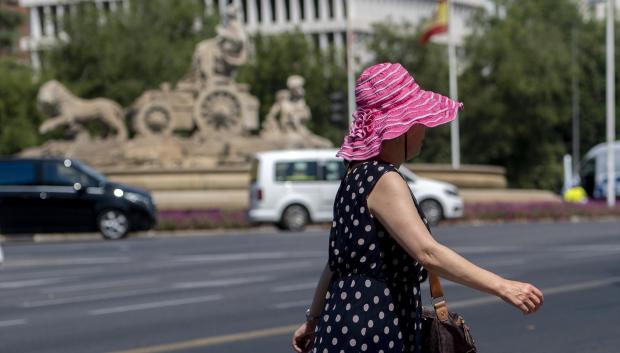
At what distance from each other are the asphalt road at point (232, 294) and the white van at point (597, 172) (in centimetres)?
2988

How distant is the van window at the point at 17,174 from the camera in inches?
1113

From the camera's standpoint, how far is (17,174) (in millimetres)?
28266

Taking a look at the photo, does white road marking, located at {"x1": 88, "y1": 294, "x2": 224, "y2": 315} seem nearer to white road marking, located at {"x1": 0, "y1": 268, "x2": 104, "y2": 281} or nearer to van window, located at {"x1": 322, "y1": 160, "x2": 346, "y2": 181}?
white road marking, located at {"x1": 0, "y1": 268, "x2": 104, "y2": 281}

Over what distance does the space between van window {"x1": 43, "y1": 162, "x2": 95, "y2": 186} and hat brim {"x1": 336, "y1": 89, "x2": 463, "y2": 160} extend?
2425 centimetres

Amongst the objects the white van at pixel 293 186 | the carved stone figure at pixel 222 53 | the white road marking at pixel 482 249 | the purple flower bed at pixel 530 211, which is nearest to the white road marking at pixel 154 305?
the white road marking at pixel 482 249

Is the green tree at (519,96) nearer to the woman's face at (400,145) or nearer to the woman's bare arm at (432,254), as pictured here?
the woman's face at (400,145)

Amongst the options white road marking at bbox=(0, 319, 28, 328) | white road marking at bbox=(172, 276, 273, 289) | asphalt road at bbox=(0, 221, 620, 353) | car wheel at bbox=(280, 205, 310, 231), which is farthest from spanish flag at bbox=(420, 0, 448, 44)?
white road marking at bbox=(0, 319, 28, 328)

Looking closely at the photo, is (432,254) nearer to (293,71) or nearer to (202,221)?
(202,221)

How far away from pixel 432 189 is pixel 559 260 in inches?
513

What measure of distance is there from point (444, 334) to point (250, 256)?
56.9ft

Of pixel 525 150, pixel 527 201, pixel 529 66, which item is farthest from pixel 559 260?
pixel 525 150

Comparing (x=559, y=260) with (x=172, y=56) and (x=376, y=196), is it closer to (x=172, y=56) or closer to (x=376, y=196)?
(x=376, y=196)

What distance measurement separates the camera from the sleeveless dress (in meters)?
4.25

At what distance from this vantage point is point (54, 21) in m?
74.9
